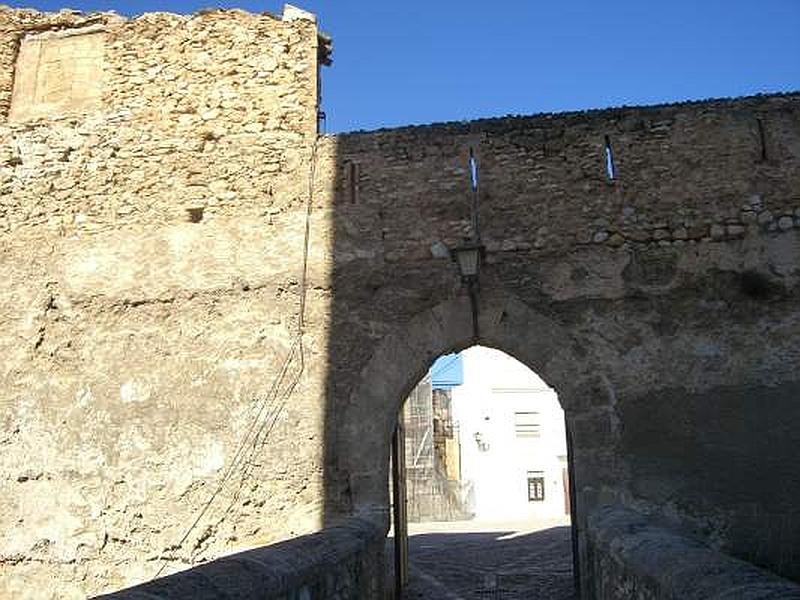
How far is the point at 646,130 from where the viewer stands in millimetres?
6699

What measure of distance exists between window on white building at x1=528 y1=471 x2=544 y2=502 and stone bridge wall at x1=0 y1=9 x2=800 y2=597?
23.8m

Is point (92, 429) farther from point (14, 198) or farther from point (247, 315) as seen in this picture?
point (14, 198)

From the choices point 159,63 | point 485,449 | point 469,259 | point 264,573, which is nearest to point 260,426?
point 469,259

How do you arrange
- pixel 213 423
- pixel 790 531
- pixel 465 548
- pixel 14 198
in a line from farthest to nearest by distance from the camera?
pixel 465 548 < pixel 14 198 < pixel 213 423 < pixel 790 531

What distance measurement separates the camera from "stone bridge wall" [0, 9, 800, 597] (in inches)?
237

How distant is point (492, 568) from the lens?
9.24 m

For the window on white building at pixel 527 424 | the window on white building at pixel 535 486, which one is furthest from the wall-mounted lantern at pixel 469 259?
the window on white building at pixel 527 424

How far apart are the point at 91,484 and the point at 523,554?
6243 mm

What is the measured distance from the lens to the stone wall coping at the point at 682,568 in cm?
219

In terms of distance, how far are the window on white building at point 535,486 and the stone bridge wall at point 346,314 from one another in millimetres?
23825

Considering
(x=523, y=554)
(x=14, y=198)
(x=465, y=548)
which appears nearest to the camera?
(x=14, y=198)

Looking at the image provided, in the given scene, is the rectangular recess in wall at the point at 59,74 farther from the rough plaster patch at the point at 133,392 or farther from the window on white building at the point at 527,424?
the window on white building at the point at 527,424

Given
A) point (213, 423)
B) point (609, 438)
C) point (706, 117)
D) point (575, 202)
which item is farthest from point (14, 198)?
point (706, 117)

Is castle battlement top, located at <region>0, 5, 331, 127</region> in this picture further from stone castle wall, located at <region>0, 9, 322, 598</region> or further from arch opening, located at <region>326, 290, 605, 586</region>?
arch opening, located at <region>326, 290, 605, 586</region>
